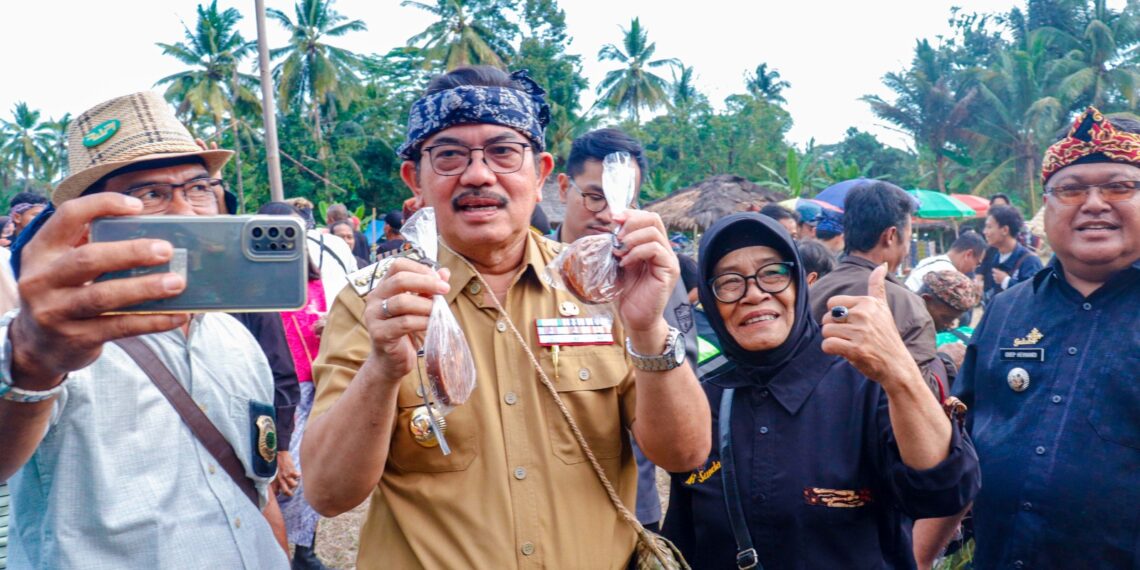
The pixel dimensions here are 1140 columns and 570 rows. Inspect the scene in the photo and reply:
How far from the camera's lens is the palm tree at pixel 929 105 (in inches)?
1587

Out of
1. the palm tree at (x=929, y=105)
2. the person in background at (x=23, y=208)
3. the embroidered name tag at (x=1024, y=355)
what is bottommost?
the embroidered name tag at (x=1024, y=355)

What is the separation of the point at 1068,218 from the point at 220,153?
2.93 metres

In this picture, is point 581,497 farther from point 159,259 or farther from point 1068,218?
point 1068,218

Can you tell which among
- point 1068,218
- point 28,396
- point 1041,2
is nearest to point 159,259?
point 28,396

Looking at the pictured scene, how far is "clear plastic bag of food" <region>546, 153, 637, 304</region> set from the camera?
1.80 metres

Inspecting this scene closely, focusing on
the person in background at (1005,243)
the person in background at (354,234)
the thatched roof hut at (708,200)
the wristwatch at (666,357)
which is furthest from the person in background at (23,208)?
the thatched roof hut at (708,200)

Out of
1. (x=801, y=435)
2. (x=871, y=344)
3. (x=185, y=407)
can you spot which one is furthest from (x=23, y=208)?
(x=871, y=344)

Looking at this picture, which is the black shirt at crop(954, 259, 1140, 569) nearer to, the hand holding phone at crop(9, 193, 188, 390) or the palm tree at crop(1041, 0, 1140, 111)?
the hand holding phone at crop(9, 193, 188, 390)

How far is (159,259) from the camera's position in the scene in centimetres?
119

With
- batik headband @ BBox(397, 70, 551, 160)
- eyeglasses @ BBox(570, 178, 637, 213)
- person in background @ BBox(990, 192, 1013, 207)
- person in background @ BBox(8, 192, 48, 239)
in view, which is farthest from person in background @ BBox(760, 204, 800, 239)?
person in background @ BBox(8, 192, 48, 239)

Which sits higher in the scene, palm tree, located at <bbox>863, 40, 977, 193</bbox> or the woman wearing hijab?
palm tree, located at <bbox>863, 40, 977, 193</bbox>

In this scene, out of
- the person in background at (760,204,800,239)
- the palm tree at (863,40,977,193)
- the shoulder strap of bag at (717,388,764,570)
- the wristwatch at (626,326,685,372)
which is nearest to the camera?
the wristwatch at (626,326,685,372)

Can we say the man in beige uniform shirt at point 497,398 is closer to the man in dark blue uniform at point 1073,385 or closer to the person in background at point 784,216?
the man in dark blue uniform at point 1073,385

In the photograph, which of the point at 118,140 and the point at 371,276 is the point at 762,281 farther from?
the point at 118,140
